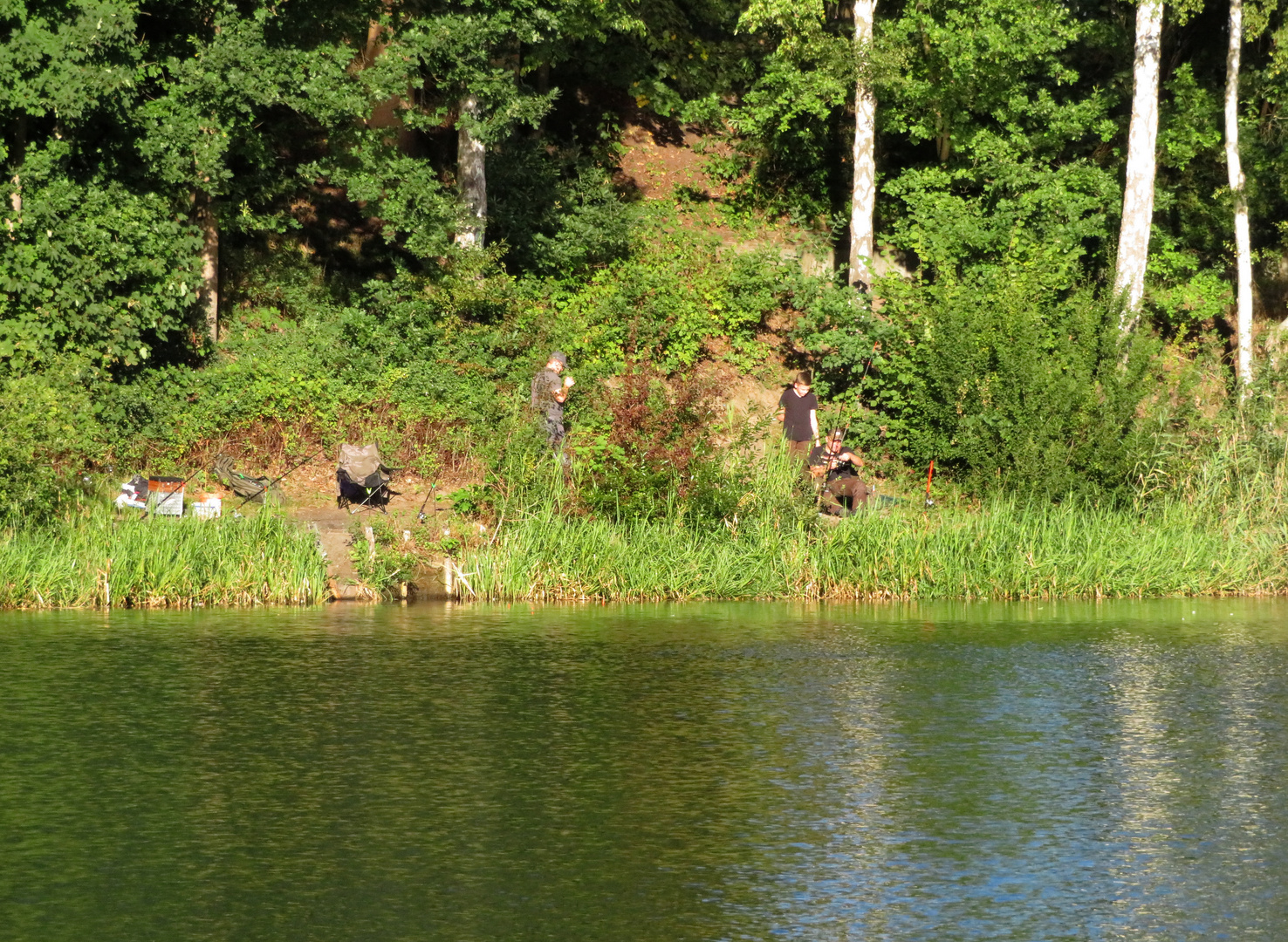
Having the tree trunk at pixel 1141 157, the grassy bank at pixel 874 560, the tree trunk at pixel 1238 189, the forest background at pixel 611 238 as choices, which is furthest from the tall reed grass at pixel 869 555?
the tree trunk at pixel 1238 189

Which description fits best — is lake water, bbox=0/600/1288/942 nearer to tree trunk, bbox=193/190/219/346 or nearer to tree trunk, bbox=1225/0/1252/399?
tree trunk, bbox=193/190/219/346

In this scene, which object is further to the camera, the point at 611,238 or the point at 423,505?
the point at 611,238

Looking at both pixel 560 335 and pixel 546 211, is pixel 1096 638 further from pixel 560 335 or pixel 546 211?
pixel 546 211

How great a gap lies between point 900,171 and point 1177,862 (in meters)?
21.6

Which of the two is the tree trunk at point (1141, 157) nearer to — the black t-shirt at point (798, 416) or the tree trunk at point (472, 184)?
the black t-shirt at point (798, 416)

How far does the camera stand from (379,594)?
17109 mm

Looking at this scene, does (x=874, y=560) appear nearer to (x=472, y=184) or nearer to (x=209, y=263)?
(x=472, y=184)

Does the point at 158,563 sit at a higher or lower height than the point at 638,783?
higher

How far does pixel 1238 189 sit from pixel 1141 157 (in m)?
2.24

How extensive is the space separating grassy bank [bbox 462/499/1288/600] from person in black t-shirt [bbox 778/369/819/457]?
93.2 inches

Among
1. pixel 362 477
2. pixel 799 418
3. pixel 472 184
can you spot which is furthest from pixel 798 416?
pixel 472 184

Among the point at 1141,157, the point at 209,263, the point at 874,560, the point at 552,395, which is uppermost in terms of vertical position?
the point at 1141,157

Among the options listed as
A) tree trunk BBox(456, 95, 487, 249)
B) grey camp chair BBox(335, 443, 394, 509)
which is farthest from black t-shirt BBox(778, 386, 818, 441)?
tree trunk BBox(456, 95, 487, 249)

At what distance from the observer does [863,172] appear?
83.1ft
